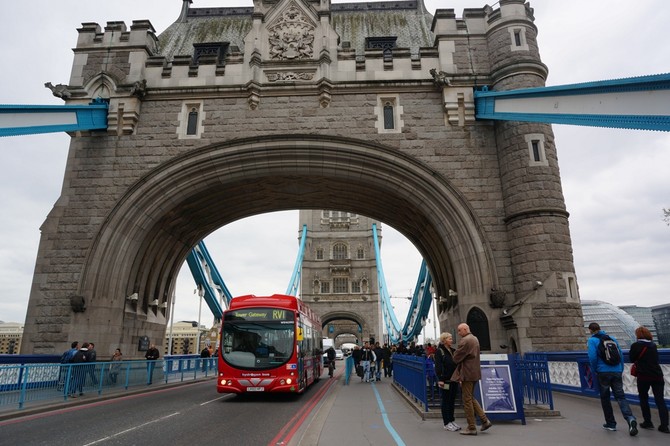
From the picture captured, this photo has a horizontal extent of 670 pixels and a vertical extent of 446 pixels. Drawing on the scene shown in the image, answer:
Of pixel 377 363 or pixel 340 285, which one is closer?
pixel 377 363

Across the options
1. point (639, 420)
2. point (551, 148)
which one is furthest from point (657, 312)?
point (639, 420)

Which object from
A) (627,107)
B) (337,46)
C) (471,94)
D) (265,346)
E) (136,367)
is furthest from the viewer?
(337,46)

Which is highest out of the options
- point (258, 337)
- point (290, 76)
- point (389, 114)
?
point (290, 76)

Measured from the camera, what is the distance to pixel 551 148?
14.1 meters

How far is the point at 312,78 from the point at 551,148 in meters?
8.34

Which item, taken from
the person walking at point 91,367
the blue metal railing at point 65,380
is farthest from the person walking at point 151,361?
the person walking at point 91,367

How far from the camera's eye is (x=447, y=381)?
641 centimetres

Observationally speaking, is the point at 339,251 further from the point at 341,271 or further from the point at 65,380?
the point at 65,380

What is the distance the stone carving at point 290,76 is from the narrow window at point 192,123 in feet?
9.61

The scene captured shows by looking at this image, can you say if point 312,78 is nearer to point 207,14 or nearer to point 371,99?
point 371,99

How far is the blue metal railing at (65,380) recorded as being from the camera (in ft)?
29.1

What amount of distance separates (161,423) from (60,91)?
527 inches

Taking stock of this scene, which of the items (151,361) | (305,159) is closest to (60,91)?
(305,159)

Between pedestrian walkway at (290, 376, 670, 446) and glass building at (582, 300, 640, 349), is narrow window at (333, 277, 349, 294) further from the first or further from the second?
pedestrian walkway at (290, 376, 670, 446)
